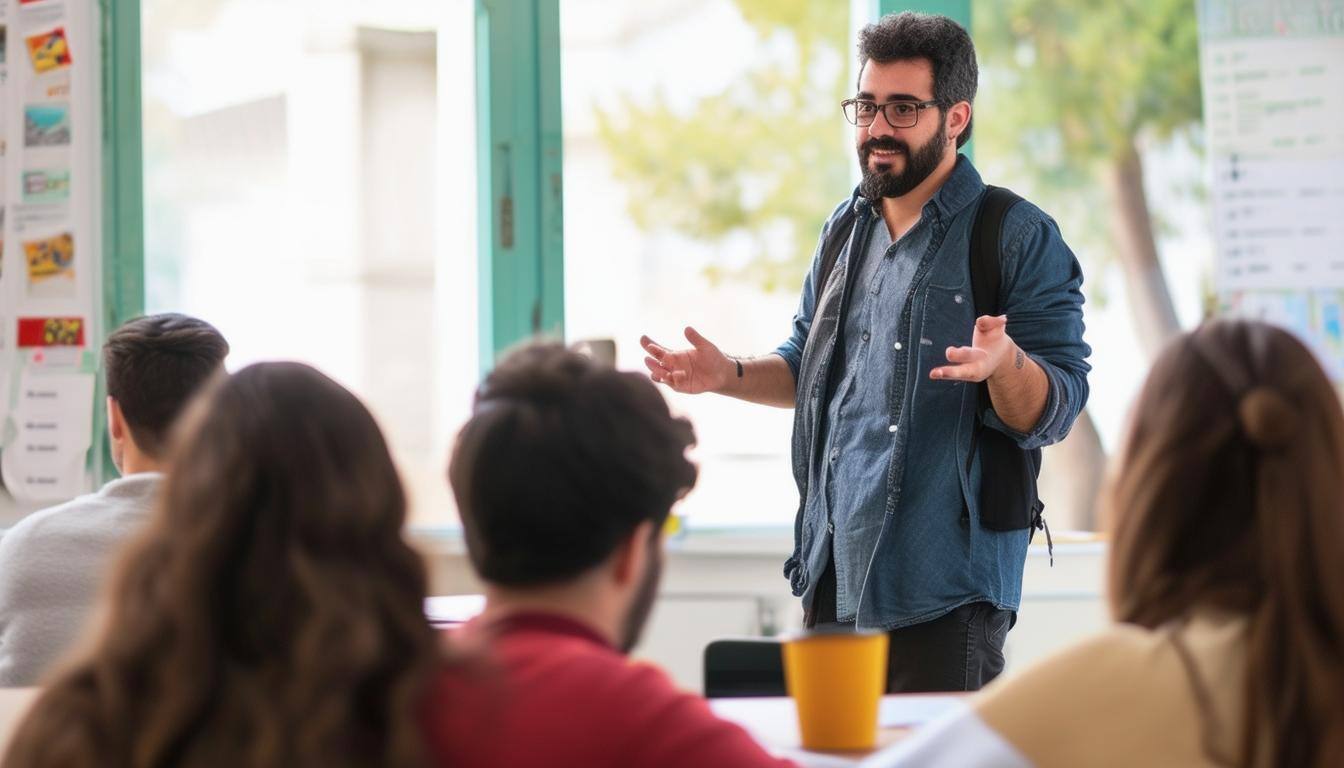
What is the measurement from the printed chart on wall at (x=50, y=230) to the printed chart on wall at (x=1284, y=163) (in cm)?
295

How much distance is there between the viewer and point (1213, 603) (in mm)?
1076

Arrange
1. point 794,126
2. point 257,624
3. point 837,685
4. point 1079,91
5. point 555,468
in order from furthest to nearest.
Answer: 1. point 1079,91
2. point 794,126
3. point 837,685
4. point 555,468
5. point 257,624

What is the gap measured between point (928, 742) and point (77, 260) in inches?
124

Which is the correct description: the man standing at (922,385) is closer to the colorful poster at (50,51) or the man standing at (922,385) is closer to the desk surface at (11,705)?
the desk surface at (11,705)

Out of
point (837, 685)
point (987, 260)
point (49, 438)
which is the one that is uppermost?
point (987, 260)

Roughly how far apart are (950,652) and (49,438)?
2.42 metres

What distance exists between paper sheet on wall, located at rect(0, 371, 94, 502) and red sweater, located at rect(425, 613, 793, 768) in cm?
294

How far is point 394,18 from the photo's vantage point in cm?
386

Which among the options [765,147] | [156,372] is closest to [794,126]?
[765,147]

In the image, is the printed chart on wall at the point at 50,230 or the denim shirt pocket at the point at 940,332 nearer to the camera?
the denim shirt pocket at the point at 940,332

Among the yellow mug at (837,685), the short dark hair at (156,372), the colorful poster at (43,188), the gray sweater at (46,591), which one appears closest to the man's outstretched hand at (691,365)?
the short dark hair at (156,372)

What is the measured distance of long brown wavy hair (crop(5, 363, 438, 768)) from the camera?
0.99 m

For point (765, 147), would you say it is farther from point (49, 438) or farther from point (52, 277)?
point (49, 438)

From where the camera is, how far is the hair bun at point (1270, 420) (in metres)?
1.07
